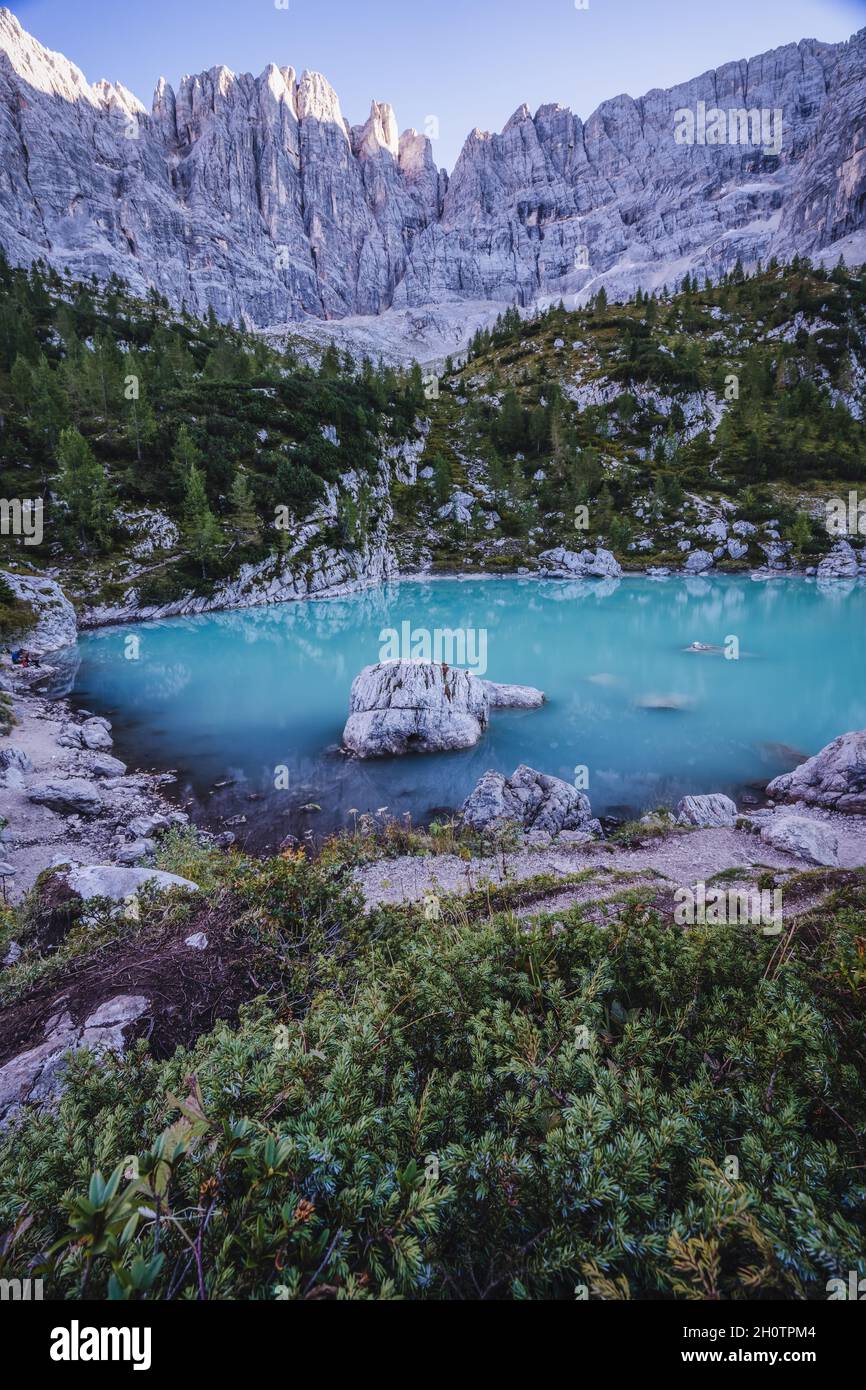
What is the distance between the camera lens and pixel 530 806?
14.6m

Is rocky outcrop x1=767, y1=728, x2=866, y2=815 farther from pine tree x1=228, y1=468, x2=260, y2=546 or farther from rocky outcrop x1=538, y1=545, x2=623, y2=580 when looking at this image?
rocky outcrop x1=538, y1=545, x2=623, y2=580

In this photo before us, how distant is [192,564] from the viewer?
4800 cm

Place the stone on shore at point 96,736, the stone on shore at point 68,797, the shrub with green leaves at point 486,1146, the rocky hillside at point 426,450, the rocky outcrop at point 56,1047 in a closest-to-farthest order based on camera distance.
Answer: the shrub with green leaves at point 486,1146, the rocky outcrop at point 56,1047, the stone on shore at point 68,797, the stone on shore at point 96,736, the rocky hillside at point 426,450

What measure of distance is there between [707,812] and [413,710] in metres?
10.1

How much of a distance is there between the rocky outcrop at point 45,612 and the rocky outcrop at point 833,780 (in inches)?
1434

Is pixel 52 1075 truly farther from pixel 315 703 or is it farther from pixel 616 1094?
pixel 315 703

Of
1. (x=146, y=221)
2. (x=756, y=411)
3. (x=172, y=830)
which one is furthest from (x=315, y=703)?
(x=146, y=221)

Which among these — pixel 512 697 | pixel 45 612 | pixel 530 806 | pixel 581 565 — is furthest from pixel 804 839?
pixel 581 565

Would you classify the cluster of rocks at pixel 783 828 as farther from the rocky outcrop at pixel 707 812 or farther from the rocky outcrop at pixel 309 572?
the rocky outcrop at pixel 309 572

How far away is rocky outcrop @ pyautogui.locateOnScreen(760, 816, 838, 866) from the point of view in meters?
10.8

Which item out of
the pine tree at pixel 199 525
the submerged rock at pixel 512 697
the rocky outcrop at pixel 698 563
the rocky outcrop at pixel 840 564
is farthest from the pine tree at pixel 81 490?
the rocky outcrop at pixel 840 564

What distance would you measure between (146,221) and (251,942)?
823ft

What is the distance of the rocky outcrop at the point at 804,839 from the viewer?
10.8 metres

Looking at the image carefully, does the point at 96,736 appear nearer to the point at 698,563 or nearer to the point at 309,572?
the point at 309,572
